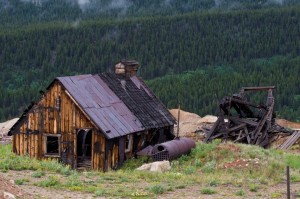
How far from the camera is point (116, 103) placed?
33.0 meters

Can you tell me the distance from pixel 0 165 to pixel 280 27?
99.5m

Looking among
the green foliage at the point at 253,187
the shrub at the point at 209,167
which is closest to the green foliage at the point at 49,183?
the green foliage at the point at 253,187

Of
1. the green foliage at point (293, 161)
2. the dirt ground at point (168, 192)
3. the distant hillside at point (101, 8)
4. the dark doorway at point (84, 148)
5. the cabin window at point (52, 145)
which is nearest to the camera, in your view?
the dirt ground at point (168, 192)

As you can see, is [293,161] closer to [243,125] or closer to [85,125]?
[243,125]

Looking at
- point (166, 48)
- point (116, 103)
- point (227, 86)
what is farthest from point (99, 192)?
point (166, 48)

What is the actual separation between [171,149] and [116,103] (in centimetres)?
362

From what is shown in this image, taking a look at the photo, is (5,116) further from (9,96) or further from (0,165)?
(0,165)

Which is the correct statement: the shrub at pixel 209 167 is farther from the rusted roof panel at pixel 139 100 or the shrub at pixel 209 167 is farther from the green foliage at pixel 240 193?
the green foliage at pixel 240 193

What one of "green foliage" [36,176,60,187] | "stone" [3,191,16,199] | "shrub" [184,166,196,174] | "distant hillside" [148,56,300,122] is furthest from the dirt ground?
"distant hillside" [148,56,300,122]

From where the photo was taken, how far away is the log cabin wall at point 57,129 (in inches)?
1207

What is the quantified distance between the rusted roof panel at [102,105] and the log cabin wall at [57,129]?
302 mm

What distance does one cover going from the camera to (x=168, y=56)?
112750 millimetres

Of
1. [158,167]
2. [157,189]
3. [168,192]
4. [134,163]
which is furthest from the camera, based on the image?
[134,163]

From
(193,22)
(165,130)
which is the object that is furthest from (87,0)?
(165,130)
